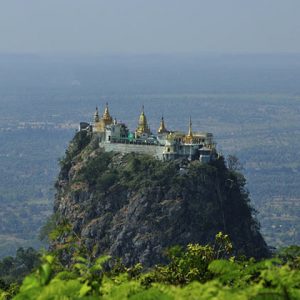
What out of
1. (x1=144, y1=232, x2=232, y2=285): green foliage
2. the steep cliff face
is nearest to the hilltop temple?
the steep cliff face

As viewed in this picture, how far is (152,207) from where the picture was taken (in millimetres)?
62375

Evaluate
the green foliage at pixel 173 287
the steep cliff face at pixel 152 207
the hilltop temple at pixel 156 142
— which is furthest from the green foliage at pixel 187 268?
the hilltop temple at pixel 156 142

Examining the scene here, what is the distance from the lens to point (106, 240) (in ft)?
205

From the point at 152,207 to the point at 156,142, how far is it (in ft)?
14.2

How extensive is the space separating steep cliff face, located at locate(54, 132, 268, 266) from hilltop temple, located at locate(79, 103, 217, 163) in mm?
533

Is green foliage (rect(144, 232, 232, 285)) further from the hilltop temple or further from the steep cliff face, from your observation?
the hilltop temple

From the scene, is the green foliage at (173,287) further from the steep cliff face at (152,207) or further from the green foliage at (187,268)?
the steep cliff face at (152,207)

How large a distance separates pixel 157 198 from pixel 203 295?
163 ft

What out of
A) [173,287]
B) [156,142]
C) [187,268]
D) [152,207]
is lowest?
[152,207]

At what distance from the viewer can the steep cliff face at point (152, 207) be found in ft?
201

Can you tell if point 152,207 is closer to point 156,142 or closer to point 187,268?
point 156,142

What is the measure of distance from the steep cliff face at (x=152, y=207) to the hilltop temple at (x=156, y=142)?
53 centimetres

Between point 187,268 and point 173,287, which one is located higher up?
point 173,287

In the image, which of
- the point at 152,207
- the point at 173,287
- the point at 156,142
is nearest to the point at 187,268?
the point at 173,287
